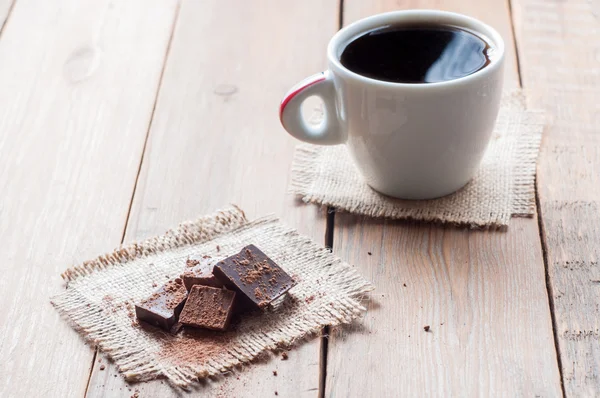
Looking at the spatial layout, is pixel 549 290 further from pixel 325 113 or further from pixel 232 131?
pixel 232 131

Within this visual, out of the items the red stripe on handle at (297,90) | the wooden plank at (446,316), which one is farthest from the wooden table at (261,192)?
the red stripe on handle at (297,90)

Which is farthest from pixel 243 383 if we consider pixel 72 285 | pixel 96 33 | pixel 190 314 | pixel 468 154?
pixel 96 33

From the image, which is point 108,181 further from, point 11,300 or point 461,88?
point 461,88

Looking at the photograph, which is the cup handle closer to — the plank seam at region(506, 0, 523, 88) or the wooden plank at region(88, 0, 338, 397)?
the wooden plank at region(88, 0, 338, 397)

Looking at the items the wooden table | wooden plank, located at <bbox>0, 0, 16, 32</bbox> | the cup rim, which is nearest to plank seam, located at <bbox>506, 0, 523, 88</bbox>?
the wooden table

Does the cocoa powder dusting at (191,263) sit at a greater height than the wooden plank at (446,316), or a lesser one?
greater

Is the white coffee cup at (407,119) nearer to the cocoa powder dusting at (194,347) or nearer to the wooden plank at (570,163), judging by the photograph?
the wooden plank at (570,163)
